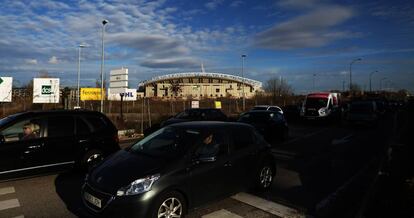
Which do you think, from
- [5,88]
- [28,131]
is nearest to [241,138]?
[28,131]

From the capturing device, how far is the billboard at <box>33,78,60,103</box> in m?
27.9

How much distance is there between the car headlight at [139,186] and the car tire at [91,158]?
387cm

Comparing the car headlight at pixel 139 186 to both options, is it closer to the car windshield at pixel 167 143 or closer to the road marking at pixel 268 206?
the car windshield at pixel 167 143

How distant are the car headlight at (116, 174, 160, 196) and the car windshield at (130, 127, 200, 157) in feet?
2.22

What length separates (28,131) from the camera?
7.37 meters

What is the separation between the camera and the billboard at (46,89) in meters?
27.9

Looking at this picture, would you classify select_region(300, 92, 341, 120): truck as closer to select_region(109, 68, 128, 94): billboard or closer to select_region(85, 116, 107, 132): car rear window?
select_region(109, 68, 128, 94): billboard

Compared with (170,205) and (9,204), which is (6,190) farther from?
(170,205)

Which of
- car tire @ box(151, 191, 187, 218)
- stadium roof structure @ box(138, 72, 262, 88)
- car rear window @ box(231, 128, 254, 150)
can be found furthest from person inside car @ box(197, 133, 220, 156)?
stadium roof structure @ box(138, 72, 262, 88)

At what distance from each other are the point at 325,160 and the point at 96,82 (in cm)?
5773

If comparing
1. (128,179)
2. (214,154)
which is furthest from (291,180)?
(128,179)

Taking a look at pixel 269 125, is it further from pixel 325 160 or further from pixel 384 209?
pixel 384 209

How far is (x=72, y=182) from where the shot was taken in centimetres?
751

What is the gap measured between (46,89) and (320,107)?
74.0ft
